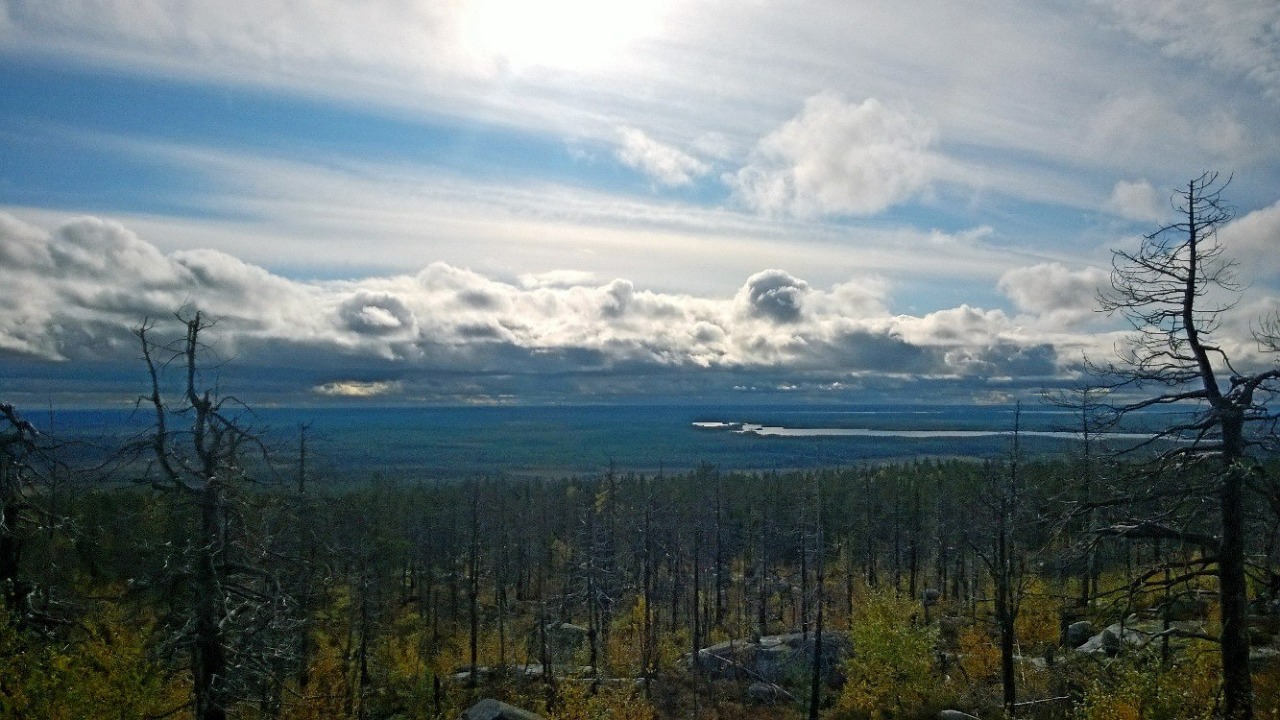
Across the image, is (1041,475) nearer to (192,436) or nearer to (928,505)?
(928,505)

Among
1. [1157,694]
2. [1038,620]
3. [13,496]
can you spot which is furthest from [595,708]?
[13,496]

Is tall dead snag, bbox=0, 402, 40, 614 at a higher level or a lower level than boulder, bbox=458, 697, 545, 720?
higher

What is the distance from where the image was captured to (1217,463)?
43.7 ft

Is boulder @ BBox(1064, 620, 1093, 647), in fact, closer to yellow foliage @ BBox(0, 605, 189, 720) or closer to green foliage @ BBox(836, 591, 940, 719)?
green foliage @ BBox(836, 591, 940, 719)

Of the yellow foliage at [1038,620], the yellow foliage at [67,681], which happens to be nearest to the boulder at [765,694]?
the yellow foliage at [1038,620]

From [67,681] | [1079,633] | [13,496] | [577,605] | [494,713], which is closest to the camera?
[13,496]

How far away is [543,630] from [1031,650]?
112 ft

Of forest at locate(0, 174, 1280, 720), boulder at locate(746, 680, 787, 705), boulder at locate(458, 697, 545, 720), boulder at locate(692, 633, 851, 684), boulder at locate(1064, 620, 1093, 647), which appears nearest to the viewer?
forest at locate(0, 174, 1280, 720)

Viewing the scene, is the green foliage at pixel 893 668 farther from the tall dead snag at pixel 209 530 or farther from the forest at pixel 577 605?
the tall dead snag at pixel 209 530

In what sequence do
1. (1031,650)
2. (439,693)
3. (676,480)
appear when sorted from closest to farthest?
1. (1031,650)
2. (439,693)
3. (676,480)

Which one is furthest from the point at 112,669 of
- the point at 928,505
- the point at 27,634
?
the point at 928,505

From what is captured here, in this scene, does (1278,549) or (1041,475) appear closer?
(1278,549)

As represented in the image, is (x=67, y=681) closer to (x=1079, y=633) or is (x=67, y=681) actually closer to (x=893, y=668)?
(x=893, y=668)

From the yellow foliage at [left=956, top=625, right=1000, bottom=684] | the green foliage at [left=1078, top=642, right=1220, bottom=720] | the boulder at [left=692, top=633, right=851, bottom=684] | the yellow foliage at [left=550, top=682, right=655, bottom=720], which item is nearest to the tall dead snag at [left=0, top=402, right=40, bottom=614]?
the green foliage at [left=1078, top=642, right=1220, bottom=720]
